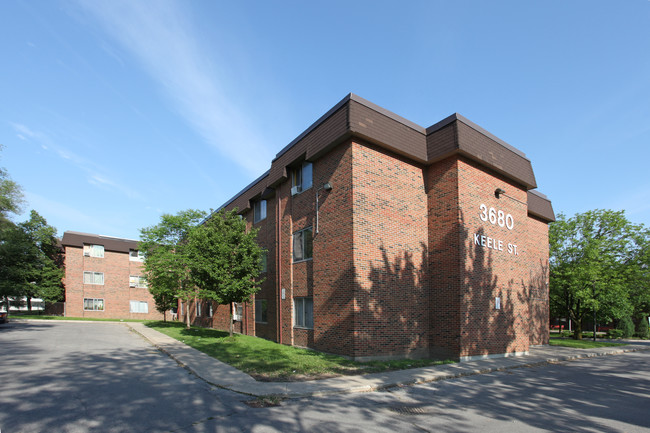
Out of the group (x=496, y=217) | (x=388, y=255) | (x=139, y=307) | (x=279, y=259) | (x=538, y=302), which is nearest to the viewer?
(x=388, y=255)

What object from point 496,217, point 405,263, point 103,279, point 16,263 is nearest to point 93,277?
point 103,279

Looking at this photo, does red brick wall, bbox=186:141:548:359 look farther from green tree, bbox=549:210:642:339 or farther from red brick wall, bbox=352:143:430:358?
green tree, bbox=549:210:642:339

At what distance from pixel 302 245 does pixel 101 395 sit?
9.75m

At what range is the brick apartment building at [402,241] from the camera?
13.2 meters

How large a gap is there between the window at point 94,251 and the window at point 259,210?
3047 cm

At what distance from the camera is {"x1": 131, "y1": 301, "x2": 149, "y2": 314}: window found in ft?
145

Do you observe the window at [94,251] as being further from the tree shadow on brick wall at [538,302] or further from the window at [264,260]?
the tree shadow on brick wall at [538,302]

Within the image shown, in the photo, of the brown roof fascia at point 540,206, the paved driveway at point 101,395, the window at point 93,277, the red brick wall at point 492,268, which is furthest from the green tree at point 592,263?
the window at point 93,277

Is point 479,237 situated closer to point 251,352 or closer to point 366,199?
point 366,199

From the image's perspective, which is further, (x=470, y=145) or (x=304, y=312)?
(x=304, y=312)

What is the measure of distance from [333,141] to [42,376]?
11.3 m

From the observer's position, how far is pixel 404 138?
14375 mm

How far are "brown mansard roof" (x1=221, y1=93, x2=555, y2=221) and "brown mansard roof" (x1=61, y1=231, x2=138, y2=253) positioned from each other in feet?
118

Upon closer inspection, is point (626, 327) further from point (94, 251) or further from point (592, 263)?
point (94, 251)
